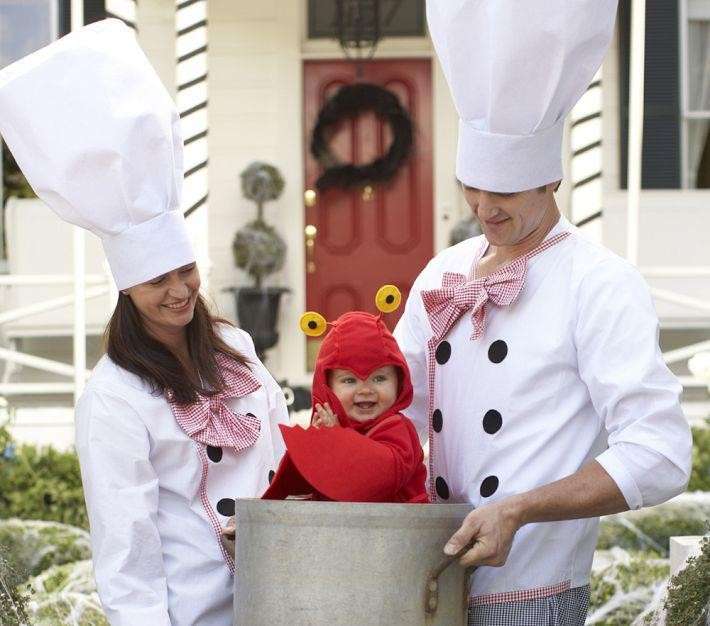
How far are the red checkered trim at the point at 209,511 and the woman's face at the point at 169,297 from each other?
0.26 metres

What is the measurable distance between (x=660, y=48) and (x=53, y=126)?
7.03 meters

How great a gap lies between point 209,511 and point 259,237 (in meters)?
6.12

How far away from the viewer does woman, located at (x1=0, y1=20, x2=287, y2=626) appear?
2.72 meters

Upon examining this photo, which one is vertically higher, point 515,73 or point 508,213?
point 515,73

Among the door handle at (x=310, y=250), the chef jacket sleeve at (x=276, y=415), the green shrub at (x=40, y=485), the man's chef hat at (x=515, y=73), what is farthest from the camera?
the door handle at (x=310, y=250)

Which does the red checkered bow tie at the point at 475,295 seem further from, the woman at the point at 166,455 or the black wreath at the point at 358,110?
the black wreath at the point at 358,110

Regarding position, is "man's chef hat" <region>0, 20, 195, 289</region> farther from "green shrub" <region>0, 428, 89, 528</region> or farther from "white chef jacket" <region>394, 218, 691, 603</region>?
"green shrub" <region>0, 428, 89, 528</region>

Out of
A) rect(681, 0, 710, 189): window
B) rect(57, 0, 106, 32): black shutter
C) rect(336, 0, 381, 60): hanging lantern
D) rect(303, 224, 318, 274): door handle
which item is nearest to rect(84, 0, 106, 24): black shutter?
rect(57, 0, 106, 32): black shutter

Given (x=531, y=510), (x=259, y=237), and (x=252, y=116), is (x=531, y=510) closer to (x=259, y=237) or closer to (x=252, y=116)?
(x=259, y=237)

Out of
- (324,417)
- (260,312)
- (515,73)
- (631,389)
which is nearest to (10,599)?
(324,417)

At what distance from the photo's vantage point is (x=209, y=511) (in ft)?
9.44

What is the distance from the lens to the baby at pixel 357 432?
251 centimetres

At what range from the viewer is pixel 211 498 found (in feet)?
9.50

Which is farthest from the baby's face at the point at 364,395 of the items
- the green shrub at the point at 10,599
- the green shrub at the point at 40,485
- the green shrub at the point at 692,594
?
the green shrub at the point at 40,485
